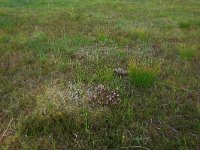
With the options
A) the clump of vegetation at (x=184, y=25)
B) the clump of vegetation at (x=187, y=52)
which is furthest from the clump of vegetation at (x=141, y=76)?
the clump of vegetation at (x=184, y=25)

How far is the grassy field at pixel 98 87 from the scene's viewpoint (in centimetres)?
441

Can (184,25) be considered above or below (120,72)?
below

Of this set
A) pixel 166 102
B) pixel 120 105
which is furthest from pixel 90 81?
pixel 166 102

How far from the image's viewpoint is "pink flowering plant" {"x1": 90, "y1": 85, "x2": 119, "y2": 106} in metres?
4.93

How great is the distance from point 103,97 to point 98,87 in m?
0.29

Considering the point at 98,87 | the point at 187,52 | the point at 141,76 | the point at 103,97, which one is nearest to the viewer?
the point at 103,97

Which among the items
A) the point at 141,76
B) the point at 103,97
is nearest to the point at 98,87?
the point at 103,97

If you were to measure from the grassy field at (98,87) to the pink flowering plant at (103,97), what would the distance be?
15 millimetres

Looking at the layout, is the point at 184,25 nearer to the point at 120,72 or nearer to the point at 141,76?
the point at 120,72

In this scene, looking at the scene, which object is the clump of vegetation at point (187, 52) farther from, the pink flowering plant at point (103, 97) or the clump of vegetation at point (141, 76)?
the pink flowering plant at point (103, 97)

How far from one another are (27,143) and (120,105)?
1.44 meters

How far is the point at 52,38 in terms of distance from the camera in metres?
8.51

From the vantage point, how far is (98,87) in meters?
5.27

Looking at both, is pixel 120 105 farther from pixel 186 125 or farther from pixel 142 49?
Result: pixel 142 49
